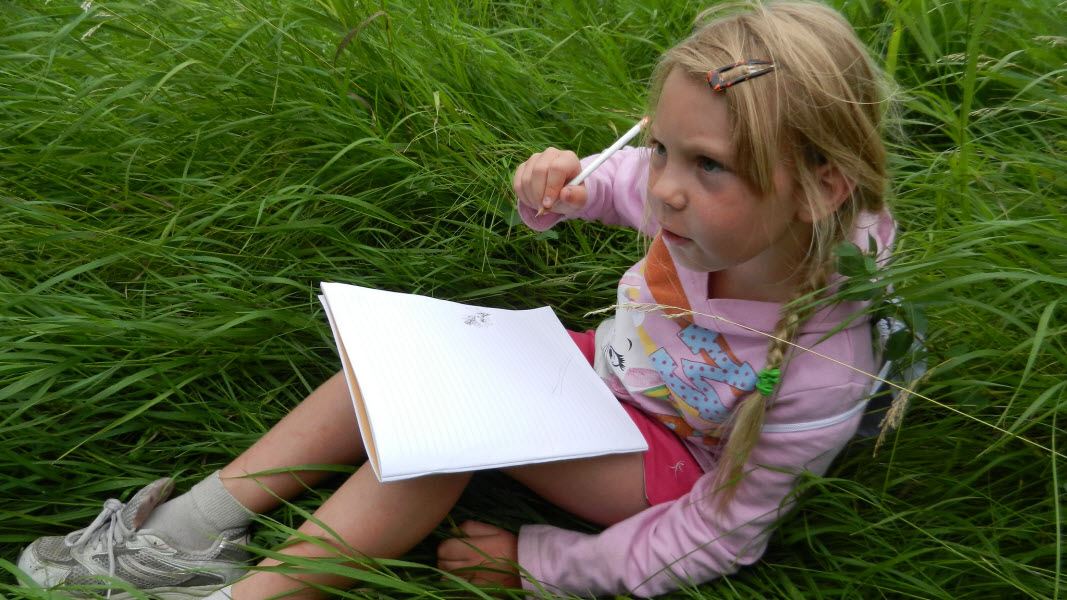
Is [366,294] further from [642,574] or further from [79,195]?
[79,195]

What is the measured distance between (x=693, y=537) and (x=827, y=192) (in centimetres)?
45

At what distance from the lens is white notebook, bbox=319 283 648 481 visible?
3.48 feet

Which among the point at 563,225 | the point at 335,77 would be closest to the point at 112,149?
the point at 335,77

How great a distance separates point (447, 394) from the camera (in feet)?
3.78

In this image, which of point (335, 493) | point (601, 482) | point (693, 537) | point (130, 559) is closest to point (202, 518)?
point (130, 559)

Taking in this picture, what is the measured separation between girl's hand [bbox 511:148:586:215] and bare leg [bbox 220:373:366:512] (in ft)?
1.24

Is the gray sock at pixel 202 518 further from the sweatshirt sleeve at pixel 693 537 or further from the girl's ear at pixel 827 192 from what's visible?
the girl's ear at pixel 827 192

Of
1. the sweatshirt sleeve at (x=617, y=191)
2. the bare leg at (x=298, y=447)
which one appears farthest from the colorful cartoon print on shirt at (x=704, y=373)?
the bare leg at (x=298, y=447)

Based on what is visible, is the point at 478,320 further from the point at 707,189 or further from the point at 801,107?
the point at 801,107

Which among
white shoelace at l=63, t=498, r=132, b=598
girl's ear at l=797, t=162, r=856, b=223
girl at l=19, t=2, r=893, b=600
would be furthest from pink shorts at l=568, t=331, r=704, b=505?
white shoelace at l=63, t=498, r=132, b=598

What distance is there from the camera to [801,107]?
96 cm

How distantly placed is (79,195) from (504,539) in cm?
96

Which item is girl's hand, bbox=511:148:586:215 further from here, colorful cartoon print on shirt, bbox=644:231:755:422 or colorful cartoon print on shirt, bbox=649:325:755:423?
colorful cartoon print on shirt, bbox=649:325:755:423

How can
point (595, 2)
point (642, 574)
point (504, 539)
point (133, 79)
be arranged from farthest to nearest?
point (595, 2) < point (133, 79) < point (504, 539) < point (642, 574)
